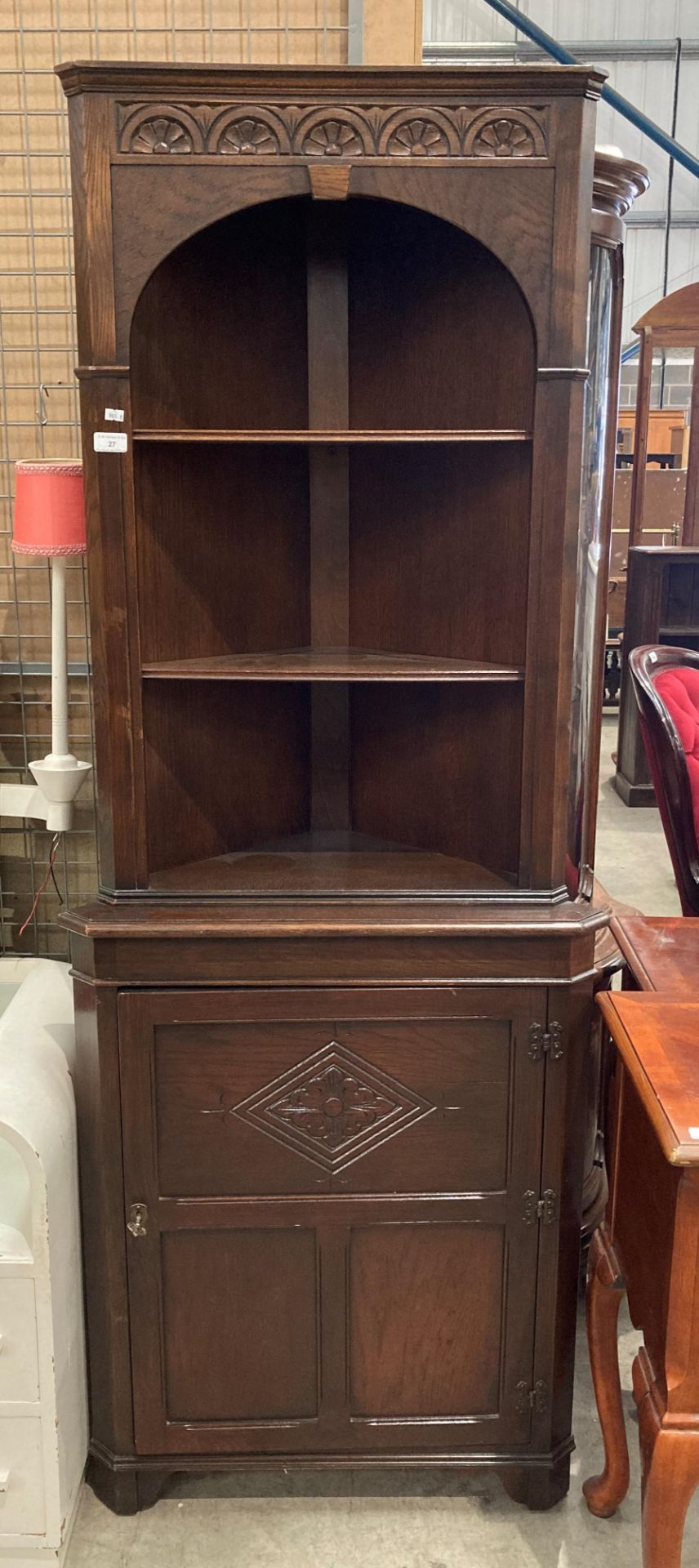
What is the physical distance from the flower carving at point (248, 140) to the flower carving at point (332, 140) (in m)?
0.05

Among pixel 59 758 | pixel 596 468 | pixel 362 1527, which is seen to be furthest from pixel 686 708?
pixel 362 1527

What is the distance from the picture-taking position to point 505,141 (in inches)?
62.2

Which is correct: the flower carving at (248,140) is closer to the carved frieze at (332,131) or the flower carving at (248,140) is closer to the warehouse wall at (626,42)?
the carved frieze at (332,131)

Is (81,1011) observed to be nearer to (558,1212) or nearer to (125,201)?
(558,1212)

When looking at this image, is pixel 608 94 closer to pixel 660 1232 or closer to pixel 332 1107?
pixel 332 1107

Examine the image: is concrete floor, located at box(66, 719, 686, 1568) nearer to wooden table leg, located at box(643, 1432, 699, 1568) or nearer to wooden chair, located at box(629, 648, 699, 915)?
wooden table leg, located at box(643, 1432, 699, 1568)

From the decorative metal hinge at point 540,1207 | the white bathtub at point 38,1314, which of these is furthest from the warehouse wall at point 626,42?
the white bathtub at point 38,1314

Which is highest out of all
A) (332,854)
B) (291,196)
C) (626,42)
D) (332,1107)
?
(626,42)

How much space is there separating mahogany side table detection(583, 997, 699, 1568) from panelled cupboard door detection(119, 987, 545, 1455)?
0.55 ft

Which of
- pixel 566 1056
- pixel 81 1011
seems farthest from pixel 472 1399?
pixel 81 1011

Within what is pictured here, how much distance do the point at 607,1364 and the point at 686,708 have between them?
1.44 m

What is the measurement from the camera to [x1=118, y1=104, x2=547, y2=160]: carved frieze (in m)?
1.56

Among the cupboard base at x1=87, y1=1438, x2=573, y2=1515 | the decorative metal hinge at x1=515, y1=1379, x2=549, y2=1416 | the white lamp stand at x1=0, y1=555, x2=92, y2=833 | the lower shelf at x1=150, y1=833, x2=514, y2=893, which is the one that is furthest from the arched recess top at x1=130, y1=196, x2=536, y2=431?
the cupboard base at x1=87, y1=1438, x2=573, y2=1515

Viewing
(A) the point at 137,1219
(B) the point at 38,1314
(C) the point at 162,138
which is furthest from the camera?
(A) the point at 137,1219
